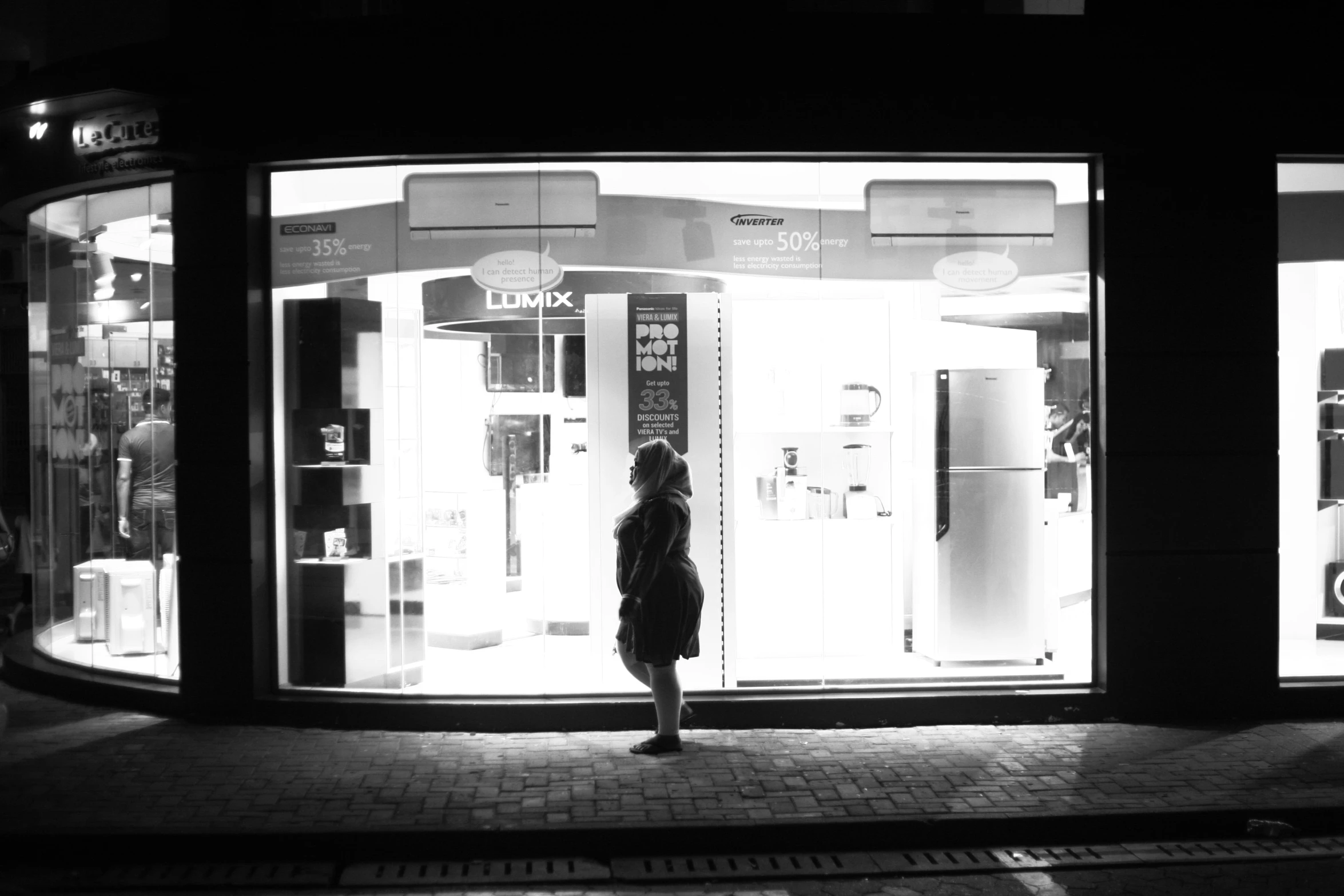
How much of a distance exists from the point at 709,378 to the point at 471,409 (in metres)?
1.89

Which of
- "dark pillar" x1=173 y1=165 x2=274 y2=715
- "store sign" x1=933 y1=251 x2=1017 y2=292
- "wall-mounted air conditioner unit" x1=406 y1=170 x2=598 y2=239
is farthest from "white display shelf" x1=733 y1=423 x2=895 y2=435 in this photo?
"dark pillar" x1=173 y1=165 x2=274 y2=715

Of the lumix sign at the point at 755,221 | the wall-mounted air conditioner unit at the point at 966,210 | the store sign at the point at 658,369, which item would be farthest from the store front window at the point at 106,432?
the wall-mounted air conditioner unit at the point at 966,210

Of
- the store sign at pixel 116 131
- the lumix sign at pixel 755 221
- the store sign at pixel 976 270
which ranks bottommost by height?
the store sign at pixel 976 270

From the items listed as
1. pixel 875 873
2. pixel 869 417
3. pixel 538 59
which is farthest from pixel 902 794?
pixel 538 59

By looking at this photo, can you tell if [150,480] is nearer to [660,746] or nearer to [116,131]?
[116,131]

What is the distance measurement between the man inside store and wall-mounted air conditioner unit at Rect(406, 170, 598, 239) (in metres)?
2.32

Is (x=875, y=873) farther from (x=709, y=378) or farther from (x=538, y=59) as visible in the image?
(x=538, y=59)

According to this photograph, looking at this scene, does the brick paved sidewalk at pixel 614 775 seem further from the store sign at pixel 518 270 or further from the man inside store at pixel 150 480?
the store sign at pixel 518 270

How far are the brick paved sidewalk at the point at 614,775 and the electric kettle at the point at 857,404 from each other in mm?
2309

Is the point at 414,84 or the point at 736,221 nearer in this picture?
the point at 414,84

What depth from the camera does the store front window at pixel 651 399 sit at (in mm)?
7398

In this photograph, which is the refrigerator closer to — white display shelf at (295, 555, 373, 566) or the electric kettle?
the electric kettle

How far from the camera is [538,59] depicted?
7.00m

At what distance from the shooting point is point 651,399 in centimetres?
745
